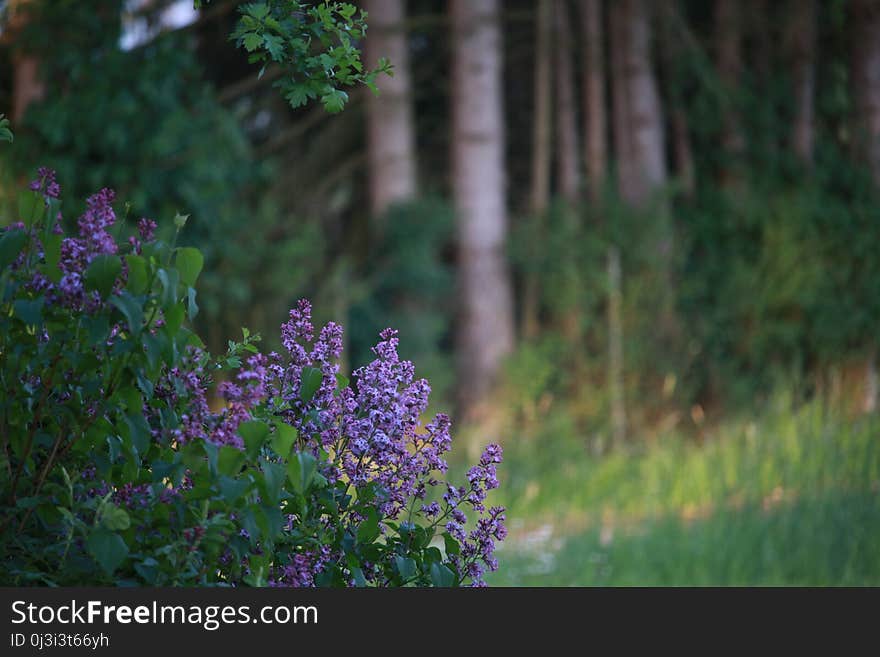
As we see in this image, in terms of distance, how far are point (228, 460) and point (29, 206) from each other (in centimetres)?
53

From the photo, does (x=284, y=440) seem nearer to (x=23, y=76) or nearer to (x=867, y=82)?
(x=23, y=76)

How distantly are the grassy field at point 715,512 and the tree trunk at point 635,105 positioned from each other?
246cm

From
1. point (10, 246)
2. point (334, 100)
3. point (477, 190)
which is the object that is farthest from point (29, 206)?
point (477, 190)

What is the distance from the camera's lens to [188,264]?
1.68 meters

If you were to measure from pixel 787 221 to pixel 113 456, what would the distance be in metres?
7.50

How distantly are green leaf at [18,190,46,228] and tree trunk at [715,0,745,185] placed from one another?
26.1ft

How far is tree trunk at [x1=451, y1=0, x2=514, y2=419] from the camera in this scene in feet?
27.1

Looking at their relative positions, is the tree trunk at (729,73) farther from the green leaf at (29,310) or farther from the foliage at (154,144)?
the green leaf at (29,310)

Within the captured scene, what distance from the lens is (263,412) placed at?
1.94 m

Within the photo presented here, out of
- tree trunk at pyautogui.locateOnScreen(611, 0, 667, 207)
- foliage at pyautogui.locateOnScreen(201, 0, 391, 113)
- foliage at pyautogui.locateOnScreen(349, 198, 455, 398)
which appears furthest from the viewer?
tree trunk at pyautogui.locateOnScreen(611, 0, 667, 207)

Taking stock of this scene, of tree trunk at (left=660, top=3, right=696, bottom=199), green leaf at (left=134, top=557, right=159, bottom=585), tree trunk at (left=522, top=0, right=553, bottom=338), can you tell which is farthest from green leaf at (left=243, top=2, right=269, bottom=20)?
tree trunk at (left=660, top=3, right=696, bottom=199)

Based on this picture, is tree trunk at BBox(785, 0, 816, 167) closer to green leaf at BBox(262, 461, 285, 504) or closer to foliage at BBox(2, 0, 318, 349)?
foliage at BBox(2, 0, 318, 349)

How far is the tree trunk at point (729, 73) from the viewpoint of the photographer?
30.1ft

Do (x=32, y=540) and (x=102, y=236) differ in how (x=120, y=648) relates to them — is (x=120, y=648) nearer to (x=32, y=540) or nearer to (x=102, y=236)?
(x=32, y=540)
